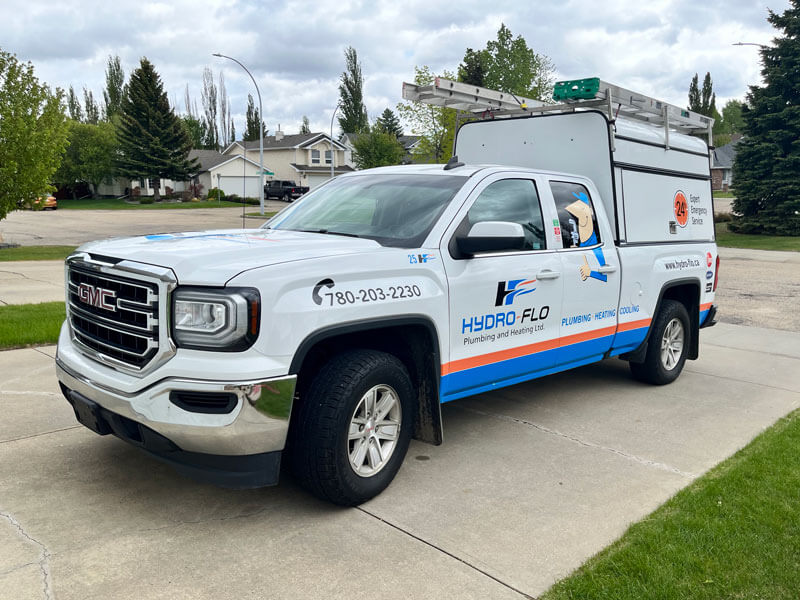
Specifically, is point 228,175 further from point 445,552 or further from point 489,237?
point 445,552

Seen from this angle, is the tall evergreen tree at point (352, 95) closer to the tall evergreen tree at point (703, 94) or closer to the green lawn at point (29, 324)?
the tall evergreen tree at point (703, 94)

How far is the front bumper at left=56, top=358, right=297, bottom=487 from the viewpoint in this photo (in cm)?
328

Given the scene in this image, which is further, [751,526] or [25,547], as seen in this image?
[751,526]

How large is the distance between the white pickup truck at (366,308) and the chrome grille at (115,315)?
0.01 meters

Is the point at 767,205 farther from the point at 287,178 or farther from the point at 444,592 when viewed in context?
the point at 287,178

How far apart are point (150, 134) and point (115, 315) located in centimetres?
5547

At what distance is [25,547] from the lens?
331 centimetres

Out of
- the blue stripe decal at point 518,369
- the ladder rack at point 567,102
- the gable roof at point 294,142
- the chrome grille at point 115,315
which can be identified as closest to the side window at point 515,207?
the blue stripe decal at point 518,369

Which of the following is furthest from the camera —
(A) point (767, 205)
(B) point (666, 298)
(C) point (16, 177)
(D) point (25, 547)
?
(A) point (767, 205)

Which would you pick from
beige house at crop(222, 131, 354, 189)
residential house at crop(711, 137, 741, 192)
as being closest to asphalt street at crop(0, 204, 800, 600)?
beige house at crop(222, 131, 354, 189)

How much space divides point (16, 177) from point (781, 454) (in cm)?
1899

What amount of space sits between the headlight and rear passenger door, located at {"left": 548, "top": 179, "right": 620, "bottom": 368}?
2657 mm

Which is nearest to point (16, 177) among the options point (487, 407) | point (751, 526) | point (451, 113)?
point (451, 113)

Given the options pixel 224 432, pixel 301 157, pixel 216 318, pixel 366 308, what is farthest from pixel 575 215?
pixel 301 157
